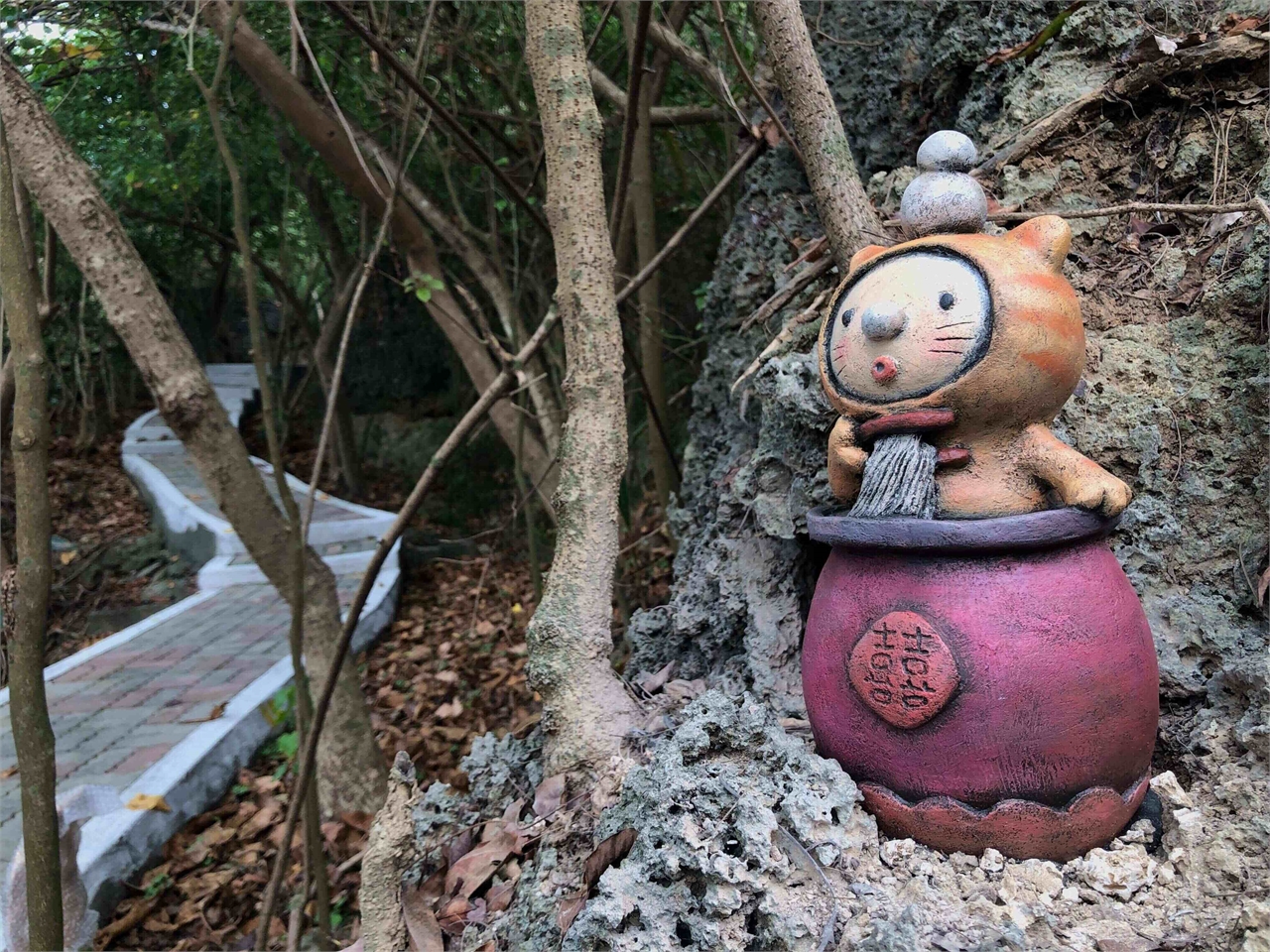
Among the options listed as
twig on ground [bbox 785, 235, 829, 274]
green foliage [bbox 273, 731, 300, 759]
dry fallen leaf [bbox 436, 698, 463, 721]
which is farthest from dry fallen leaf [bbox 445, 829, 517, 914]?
dry fallen leaf [bbox 436, 698, 463, 721]

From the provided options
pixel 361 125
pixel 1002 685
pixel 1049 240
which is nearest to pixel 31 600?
pixel 1002 685

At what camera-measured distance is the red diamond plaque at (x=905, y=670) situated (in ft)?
5.09

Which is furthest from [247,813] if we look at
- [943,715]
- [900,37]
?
[900,37]

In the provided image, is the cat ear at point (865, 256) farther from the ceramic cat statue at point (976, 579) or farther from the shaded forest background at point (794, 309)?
the shaded forest background at point (794, 309)

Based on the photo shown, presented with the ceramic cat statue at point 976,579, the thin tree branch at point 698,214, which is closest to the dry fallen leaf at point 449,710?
the thin tree branch at point 698,214

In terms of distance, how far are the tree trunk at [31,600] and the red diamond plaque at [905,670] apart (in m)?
1.78

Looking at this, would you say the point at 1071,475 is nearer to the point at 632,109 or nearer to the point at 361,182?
the point at 632,109

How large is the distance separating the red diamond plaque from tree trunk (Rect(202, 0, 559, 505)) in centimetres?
178

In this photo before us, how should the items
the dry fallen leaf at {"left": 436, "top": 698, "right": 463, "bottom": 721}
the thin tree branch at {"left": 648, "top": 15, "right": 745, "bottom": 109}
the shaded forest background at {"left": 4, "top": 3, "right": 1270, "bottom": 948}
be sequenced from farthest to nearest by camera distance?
the dry fallen leaf at {"left": 436, "top": 698, "right": 463, "bottom": 721}
the thin tree branch at {"left": 648, "top": 15, "right": 745, "bottom": 109}
the shaded forest background at {"left": 4, "top": 3, "right": 1270, "bottom": 948}

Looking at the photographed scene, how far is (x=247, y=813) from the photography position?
12.9 feet

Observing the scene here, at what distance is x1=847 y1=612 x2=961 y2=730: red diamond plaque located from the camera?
1553 mm

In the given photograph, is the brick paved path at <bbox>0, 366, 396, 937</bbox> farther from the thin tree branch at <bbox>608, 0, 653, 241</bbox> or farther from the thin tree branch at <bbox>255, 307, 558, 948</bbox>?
the thin tree branch at <bbox>608, 0, 653, 241</bbox>

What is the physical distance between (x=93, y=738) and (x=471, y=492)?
494cm

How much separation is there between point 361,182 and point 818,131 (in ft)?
7.83
